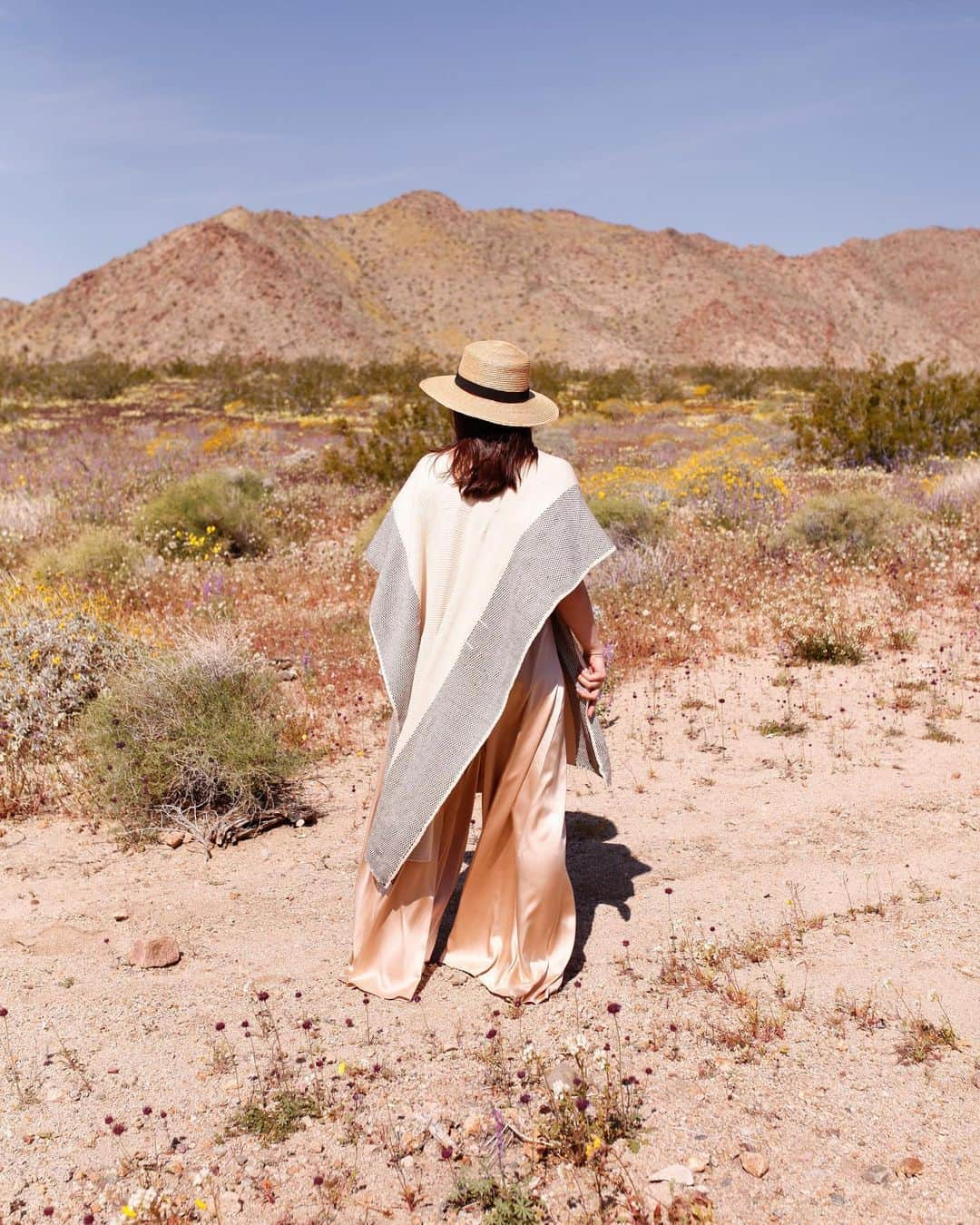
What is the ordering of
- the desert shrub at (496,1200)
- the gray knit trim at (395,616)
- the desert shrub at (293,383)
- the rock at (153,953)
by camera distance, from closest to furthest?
the desert shrub at (496,1200) → the gray knit trim at (395,616) → the rock at (153,953) → the desert shrub at (293,383)

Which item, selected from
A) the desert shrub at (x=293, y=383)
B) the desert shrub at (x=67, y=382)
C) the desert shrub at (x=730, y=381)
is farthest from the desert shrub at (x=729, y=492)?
the desert shrub at (x=67, y=382)

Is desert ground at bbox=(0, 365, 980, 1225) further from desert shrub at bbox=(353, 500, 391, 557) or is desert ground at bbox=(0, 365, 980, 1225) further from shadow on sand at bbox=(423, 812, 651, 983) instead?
desert shrub at bbox=(353, 500, 391, 557)

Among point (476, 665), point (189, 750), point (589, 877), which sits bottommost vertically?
point (589, 877)

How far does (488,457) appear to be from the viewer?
9.08ft

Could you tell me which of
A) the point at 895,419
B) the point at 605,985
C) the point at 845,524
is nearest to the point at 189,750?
the point at 605,985

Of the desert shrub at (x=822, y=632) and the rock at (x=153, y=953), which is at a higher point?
the desert shrub at (x=822, y=632)

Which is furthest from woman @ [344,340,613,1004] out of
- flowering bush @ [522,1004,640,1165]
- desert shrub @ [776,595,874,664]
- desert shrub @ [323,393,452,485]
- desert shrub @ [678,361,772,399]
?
desert shrub @ [678,361,772,399]

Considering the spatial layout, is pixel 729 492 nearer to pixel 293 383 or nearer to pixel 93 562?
pixel 93 562

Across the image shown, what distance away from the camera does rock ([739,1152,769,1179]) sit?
2.32 m

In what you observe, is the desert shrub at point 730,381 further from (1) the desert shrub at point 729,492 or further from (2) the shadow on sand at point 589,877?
(2) the shadow on sand at point 589,877

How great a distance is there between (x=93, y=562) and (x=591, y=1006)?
6.21 meters

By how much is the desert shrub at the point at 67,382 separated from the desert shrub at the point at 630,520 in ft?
112

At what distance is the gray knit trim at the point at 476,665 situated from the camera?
280 centimetres

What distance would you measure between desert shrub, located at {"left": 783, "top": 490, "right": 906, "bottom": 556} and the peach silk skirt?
588 centimetres
